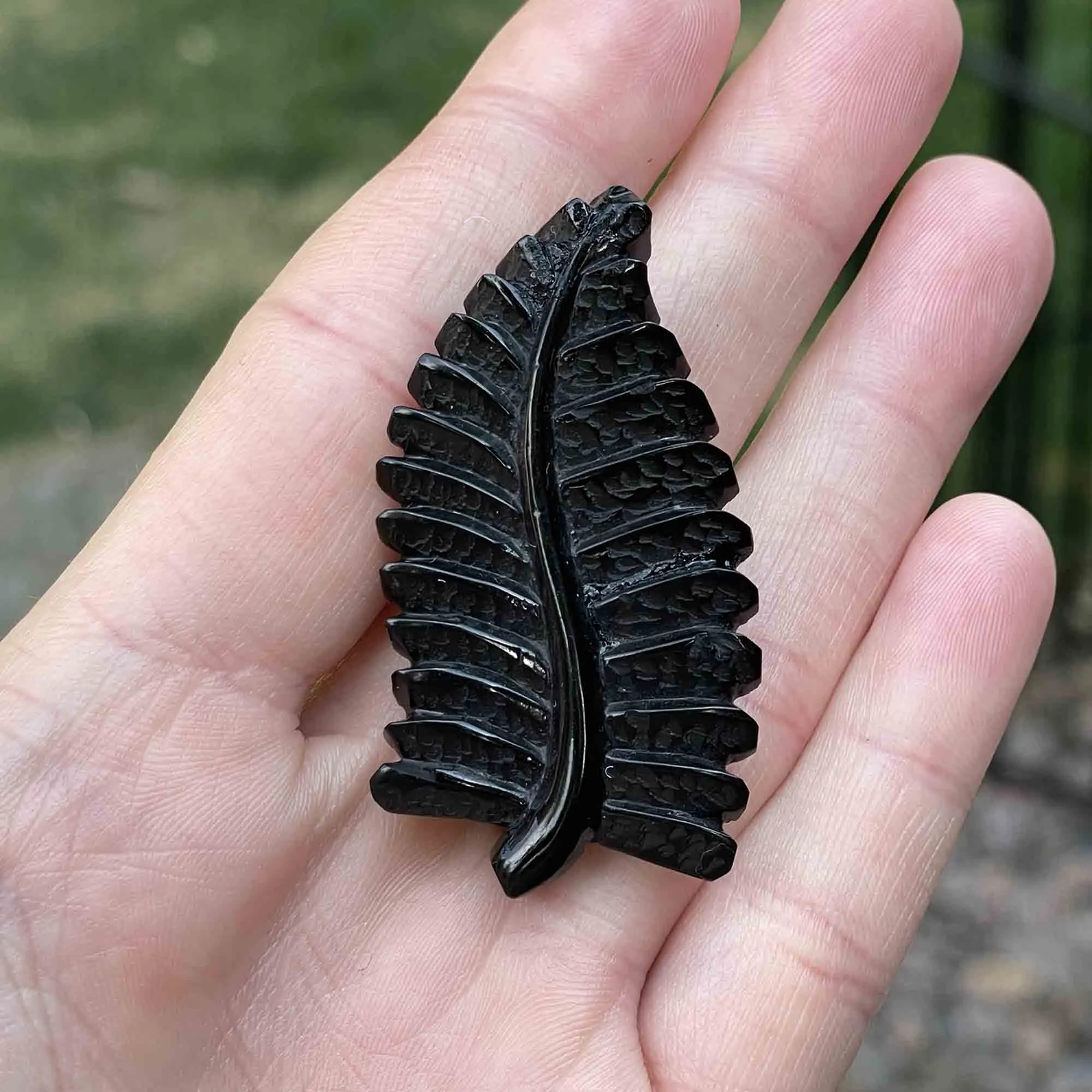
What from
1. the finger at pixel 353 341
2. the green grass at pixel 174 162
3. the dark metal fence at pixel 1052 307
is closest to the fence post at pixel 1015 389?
the dark metal fence at pixel 1052 307

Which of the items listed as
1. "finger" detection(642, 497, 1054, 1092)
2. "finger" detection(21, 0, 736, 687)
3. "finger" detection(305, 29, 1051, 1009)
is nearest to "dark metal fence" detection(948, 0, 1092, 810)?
"finger" detection(305, 29, 1051, 1009)

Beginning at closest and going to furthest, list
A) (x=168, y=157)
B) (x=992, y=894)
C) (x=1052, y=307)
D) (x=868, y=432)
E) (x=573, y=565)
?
(x=573, y=565) < (x=868, y=432) < (x=992, y=894) < (x=1052, y=307) < (x=168, y=157)

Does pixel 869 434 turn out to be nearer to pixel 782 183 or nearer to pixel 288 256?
pixel 782 183

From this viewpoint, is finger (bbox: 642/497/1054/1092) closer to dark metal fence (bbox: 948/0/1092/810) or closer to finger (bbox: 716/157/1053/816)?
finger (bbox: 716/157/1053/816)

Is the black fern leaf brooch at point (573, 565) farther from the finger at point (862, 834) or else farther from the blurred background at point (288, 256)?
the blurred background at point (288, 256)

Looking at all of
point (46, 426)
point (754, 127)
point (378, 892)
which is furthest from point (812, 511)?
point (46, 426)

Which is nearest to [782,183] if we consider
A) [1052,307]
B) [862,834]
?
[862,834]
